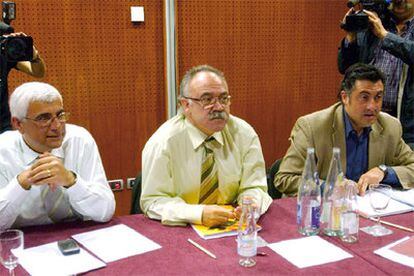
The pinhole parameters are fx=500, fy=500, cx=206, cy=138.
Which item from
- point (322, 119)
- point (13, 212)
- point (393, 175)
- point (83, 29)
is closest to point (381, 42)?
point (322, 119)

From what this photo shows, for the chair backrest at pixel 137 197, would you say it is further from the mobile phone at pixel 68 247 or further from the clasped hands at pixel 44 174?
the mobile phone at pixel 68 247

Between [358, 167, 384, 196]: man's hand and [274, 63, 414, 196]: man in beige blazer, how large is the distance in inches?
5.4

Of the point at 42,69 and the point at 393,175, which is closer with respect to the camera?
the point at 393,175

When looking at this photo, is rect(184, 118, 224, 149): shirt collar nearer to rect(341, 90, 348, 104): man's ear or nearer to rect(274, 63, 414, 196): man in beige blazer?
rect(274, 63, 414, 196): man in beige blazer

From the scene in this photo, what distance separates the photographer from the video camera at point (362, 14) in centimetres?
323

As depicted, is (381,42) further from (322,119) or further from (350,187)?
(350,187)

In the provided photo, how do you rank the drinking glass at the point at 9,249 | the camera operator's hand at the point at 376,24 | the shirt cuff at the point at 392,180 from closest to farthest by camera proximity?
the drinking glass at the point at 9,249 → the shirt cuff at the point at 392,180 → the camera operator's hand at the point at 376,24

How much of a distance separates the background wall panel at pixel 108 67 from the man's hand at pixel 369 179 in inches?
79.5

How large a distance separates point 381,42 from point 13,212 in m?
2.48

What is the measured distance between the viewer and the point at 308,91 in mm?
4582

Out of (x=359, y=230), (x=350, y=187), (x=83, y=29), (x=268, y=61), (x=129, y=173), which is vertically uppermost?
(x=83, y=29)

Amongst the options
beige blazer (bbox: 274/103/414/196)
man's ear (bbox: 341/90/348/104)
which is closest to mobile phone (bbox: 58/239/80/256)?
beige blazer (bbox: 274/103/414/196)

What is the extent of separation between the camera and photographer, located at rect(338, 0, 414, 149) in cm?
329

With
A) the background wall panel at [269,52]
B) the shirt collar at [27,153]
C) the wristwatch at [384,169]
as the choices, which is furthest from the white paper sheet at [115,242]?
the background wall panel at [269,52]
